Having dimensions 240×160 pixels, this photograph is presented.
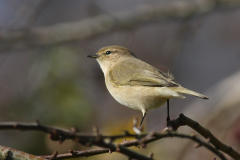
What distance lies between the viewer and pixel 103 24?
5.86m

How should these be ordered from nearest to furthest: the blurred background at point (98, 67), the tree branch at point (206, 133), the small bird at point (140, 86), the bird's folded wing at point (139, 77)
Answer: the tree branch at point (206, 133), the small bird at point (140, 86), the bird's folded wing at point (139, 77), the blurred background at point (98, 67)

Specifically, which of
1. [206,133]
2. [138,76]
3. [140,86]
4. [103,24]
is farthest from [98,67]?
[206,133]

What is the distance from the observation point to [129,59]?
14.2 ft

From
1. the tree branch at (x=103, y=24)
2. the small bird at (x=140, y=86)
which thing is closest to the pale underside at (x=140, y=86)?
the small bird at (x=140, y=86)

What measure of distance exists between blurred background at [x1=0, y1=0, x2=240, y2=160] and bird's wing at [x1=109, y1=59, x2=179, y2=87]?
2.43 ft

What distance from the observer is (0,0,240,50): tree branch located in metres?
5.57

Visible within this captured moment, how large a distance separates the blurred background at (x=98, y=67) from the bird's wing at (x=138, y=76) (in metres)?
0.74

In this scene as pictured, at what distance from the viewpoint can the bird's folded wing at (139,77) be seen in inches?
129

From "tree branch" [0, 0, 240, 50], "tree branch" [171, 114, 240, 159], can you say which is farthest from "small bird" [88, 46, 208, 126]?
"tree branch" [0, 0, 240, 50]

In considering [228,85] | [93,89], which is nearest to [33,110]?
[93,89]

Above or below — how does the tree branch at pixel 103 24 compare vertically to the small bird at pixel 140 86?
above

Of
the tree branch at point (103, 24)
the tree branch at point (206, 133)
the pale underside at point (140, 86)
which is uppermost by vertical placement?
the tree branch at point (103, 24)

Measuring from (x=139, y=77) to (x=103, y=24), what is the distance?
2.57 m

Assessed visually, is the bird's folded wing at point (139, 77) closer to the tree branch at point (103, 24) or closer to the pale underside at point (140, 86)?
the pale underside at point (140, 86)
